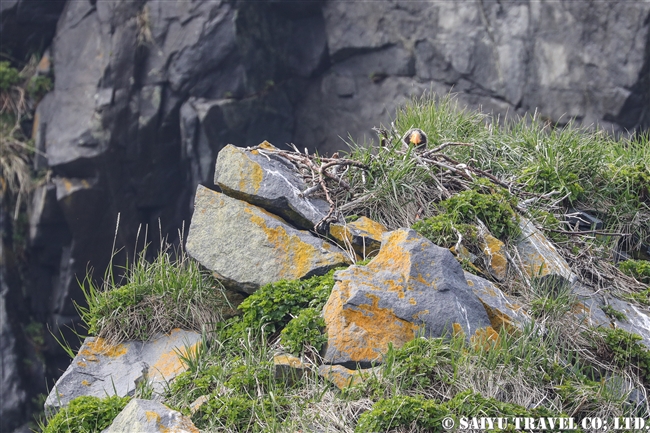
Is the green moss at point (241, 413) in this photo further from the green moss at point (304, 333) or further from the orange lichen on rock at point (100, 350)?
the orange lichen on rock at point (100, 350)

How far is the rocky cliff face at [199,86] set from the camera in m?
11.9

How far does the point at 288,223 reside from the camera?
454cm

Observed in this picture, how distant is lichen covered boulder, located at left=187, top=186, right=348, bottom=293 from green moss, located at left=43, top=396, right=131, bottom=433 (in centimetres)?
106

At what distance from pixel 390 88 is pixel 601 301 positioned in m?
9.07

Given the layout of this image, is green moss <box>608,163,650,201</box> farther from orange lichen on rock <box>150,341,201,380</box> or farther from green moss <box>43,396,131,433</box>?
green moss <box>43,396,131,433</box>

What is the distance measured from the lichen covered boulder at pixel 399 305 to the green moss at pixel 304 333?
0.05 meters

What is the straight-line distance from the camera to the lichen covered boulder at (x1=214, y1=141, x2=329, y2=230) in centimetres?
450

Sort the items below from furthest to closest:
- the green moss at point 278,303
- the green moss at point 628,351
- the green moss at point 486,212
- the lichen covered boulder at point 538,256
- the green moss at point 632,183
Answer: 1. the green moss at point 632,183
2. the green moss at point 486,212
3. the lichen covered boulder at point 538,256
4. the green moss at point 278,303
5. the green moss at point 628,351

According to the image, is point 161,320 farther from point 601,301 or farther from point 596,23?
point 596,23

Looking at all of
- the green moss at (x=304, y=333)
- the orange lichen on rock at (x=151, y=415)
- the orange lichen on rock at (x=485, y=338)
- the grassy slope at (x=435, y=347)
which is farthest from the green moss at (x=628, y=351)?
the orange lichen on rock at (x=151, y=415)

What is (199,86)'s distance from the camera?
41.5ft

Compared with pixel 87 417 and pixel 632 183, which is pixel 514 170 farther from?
pixel 87 417

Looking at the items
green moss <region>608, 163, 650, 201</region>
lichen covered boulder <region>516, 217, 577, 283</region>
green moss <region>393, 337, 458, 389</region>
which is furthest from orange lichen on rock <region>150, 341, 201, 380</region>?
green moss <region>608, 163, 650, 201</region>

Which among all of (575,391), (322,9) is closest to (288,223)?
(575,391)
